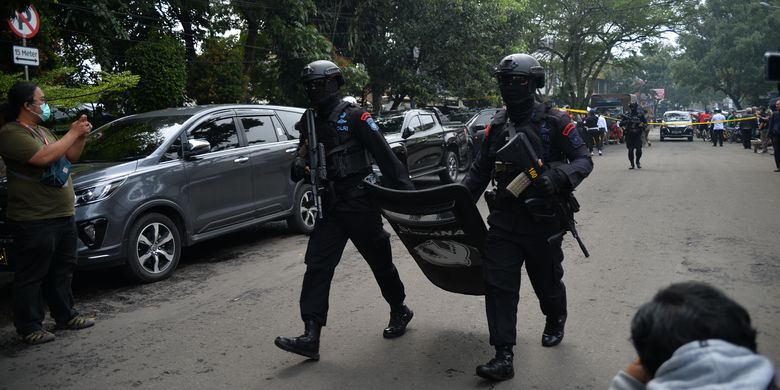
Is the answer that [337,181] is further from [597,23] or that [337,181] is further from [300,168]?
[597,23]

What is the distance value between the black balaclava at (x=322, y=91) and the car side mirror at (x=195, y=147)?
2.85 m

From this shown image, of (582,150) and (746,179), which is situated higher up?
(582,150)

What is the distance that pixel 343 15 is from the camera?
19.6 metres

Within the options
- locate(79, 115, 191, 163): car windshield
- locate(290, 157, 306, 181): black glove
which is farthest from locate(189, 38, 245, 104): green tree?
locate(290, 157, 306, 181): black glove

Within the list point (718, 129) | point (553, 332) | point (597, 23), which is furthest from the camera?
point (597, 23)

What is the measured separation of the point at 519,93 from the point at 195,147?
3.95 m

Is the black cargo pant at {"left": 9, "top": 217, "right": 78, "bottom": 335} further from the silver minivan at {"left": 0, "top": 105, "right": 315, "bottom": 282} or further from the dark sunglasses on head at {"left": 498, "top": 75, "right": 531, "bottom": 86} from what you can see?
the dark sunglasses on head at {"left": 498, "top": 75, "right": 531, "bottom": 86}

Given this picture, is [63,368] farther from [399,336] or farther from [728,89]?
[728,89]

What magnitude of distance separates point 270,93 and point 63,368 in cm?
1402

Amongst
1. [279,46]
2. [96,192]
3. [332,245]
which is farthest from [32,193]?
[279,46]

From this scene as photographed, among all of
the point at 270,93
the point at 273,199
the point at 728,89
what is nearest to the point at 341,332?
the point at 273,199

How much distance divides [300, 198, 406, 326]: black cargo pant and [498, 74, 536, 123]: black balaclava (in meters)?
1.09

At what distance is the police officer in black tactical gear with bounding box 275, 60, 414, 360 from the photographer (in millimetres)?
4277

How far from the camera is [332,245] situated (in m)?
4.35
